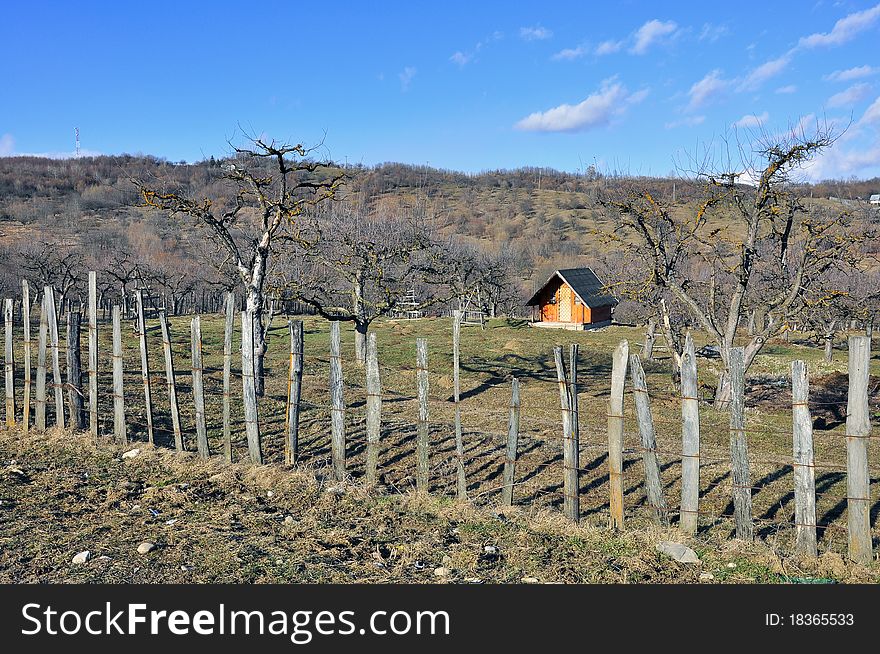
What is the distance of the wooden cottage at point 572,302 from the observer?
39.4 meters

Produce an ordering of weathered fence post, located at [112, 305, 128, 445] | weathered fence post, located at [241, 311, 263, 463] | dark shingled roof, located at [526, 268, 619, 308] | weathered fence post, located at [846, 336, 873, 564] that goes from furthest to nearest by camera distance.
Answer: dark shingled roof, located at [526, 268, 619, 308] < weathered fence post, located at [112, 305, 128, 445] < weathered fence post, located at [241, 311, 263, 463] < weathered fence post, located at [846, 336, 873, 564]

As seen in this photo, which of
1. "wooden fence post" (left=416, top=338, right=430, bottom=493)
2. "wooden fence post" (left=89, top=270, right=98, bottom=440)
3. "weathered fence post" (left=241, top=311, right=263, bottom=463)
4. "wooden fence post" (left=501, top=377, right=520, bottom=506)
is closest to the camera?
"wooden fence post" (left=501, top=377, right=520, bottom=506)

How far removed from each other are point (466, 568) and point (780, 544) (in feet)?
10.1

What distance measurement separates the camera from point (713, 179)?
14.1 m

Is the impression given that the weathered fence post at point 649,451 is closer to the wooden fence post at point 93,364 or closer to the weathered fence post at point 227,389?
the weathered fence post at point 227,389

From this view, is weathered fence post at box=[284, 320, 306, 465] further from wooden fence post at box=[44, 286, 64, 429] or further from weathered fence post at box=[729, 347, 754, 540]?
weathered fence post at box=[729, 347, 754, 540]

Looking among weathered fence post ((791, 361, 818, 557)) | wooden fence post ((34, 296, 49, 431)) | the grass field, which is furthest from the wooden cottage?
weathered fence post ((791, 361, 818, 557))

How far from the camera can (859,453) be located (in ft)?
18.3

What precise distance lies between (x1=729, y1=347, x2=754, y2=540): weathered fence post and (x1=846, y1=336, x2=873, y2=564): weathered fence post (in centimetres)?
81

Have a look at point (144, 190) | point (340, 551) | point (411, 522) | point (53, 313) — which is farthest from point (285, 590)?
point (144, 190)

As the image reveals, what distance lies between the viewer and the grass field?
5316mm

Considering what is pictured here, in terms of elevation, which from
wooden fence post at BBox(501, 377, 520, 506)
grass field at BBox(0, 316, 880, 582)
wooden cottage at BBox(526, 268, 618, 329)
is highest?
wooden cottage at BBox(526, 268, 618, 329)

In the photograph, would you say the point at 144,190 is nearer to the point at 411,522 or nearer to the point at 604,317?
the point at 411,522

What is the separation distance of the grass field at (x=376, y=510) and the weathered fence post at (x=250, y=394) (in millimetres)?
288
